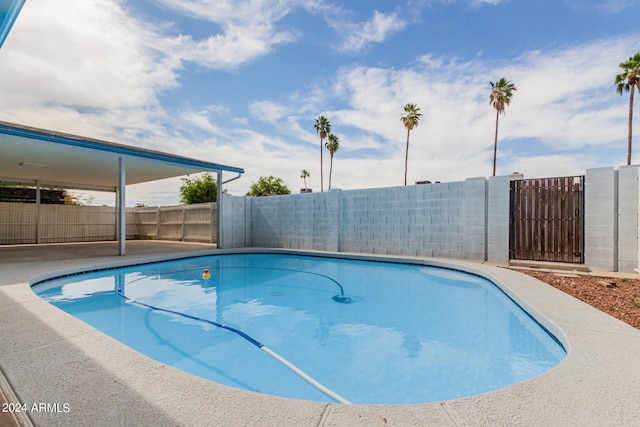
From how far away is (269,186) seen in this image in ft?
107

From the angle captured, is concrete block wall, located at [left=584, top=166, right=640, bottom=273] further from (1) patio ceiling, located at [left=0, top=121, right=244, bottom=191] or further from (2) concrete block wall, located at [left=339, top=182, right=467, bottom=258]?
(1) patio ceiling, located at [left=0, top=121, right=244, bottom=191]

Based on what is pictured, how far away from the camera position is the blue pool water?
2750 millimetres

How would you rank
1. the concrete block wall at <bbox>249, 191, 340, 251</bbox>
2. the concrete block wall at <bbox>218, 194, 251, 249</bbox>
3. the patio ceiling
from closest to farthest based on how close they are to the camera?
the patio ceiling, the concrete block wall at <bbox>249, 191, 340, 251</bbox>, the concrete block wall at <bbox>218, 194, 251, 249</bbox>

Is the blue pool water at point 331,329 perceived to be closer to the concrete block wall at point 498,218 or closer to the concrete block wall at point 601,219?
the concrete block wall at point 498,218

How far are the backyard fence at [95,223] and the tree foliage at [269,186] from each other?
16.5m

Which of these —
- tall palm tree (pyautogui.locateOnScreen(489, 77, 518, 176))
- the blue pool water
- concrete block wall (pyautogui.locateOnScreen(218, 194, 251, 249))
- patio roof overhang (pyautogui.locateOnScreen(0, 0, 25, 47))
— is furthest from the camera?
tall palm tree (pyautogui.locateOnScreen(489, 77, 518, 176))

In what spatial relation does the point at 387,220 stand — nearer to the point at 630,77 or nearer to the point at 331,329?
the point at 331,329

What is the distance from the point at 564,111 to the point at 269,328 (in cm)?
1059

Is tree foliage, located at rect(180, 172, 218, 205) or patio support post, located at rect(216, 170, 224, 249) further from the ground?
tree foliage, located at rect(180, 172, 218, 205)

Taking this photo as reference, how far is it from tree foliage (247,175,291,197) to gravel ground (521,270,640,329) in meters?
28.0

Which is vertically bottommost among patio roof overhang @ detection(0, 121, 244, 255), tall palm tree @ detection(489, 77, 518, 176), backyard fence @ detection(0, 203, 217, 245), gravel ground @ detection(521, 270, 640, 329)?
gravel ground @ detection(521, 270, 640, 329)

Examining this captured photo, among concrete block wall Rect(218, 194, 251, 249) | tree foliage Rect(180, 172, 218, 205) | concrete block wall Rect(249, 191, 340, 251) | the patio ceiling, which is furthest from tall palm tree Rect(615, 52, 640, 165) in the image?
tree foliage Rect(180, 172, 218, 205)

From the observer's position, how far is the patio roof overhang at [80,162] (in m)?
7.40

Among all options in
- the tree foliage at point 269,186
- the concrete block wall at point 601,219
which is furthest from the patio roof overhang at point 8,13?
the tree foliage at point 269,186
